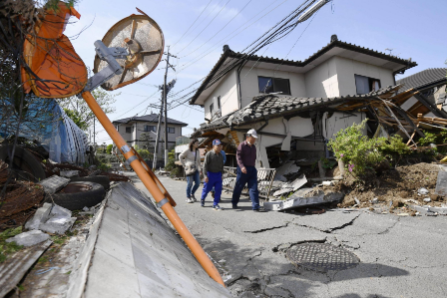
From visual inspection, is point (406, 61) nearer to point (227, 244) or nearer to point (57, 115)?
point (227, 244)

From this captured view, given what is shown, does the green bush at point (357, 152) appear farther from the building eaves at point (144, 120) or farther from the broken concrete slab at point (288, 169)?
the building eaves at point (144, 120)

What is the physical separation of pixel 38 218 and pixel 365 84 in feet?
48.8

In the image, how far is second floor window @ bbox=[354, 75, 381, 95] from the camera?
1277cm

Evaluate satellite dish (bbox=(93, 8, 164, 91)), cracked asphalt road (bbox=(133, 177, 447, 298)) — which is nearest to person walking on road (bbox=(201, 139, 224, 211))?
cracked asphalt road (bbox=(133, 177, 447, 298))

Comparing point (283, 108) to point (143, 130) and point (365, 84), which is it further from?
point (143, 130)

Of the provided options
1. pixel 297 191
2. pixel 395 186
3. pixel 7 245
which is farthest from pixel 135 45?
pixel 395 186

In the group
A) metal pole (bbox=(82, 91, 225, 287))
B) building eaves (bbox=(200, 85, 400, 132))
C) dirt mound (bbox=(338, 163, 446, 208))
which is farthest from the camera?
building eaves (bbox=(200, 85, 400, 132))

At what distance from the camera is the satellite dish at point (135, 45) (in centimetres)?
277

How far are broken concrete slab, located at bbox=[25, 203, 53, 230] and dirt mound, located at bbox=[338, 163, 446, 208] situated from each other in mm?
5580

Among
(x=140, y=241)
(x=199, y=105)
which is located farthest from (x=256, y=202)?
(x=199, y=105)

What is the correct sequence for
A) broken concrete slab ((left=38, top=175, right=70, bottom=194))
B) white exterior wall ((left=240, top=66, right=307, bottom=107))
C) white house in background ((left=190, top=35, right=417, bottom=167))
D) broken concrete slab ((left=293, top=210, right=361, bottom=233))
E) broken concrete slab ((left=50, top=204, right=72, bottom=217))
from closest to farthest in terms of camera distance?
broken concrete slab ((left=50, top=204, right=72, bottom=217)) < broken concrete slab ((left=38, top=175, right=70, bottom=194)) < broken concrete slab ((left=293, top=210, right=361, bottom=233)) < white house in background ((left=190, top=35, right=417, bottom=167)) < white exterior wall ((left=240, top=66, right=307, bottom=107))

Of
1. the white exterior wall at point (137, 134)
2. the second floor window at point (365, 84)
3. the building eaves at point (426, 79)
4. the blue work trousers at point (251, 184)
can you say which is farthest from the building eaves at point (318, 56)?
the white exterior wall at point (137, 134)

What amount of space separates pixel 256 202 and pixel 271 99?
630cm

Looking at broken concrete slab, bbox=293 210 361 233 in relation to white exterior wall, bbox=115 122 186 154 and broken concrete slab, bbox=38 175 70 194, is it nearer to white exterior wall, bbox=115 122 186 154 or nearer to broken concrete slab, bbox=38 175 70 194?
broken concrete slab, bbox=38 175 70 194
